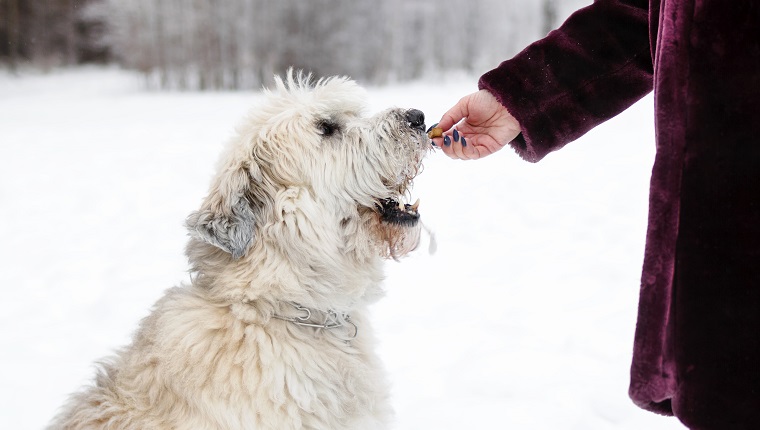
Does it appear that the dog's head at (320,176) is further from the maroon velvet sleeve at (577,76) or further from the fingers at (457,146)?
the maroon velvet sleeve at (577,76)

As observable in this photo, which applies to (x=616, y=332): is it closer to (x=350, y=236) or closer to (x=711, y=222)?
(x=350, y=236)

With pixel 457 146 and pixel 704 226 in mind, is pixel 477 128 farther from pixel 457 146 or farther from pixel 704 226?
pixel 704 226

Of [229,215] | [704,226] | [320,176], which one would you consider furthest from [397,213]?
[704,226]

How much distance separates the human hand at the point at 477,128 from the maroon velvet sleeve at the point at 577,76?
3.5 inches

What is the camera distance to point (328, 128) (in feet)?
8.89

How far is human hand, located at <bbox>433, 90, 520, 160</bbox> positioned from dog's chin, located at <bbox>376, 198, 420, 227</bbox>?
0.34 metres

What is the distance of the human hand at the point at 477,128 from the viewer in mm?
2625

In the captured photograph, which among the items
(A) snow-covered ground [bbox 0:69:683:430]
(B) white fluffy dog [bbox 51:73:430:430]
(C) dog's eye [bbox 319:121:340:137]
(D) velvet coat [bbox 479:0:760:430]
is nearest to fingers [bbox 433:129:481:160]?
(B) white fluffy dog [bbox 51:73:430:430]

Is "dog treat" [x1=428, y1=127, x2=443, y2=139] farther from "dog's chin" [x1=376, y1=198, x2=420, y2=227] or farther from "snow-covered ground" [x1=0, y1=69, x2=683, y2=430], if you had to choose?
"snow-covered ground" [x1=0, y1=69, x2=683, y2=430]

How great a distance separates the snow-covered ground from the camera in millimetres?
3744

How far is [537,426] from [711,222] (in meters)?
2.46

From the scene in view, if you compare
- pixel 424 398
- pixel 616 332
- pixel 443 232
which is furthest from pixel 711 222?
pixel 443 232

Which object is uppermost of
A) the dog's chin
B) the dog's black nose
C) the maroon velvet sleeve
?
the maroon velvet sleeve

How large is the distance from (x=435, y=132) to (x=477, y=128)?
203 millimetres
